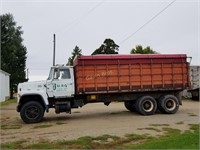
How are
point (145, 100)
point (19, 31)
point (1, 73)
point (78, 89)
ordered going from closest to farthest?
point (78, 89)
point (145, 100)
point (1, 73)
point (19, 31)

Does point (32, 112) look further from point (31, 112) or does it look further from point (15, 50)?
point (15, 50)

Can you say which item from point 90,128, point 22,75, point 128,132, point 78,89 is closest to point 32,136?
point 90,128

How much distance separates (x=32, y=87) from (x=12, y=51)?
45942 millimetres

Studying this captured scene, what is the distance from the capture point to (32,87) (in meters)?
17.4

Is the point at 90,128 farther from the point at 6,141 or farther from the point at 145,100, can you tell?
the point at 145,100

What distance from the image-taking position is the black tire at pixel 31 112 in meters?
16.9

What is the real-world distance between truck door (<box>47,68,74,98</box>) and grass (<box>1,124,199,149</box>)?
5.99 m

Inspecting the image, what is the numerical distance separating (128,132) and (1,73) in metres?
31.3

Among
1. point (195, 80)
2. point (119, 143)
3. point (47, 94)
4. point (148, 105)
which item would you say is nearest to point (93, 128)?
point (119, 143)

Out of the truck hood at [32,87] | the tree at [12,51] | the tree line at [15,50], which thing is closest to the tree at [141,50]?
the tree line at [15,50]

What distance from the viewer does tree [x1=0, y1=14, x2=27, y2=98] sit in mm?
58772

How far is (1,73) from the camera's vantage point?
41875mm

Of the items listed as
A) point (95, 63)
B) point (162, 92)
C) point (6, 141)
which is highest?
point (95, 63)

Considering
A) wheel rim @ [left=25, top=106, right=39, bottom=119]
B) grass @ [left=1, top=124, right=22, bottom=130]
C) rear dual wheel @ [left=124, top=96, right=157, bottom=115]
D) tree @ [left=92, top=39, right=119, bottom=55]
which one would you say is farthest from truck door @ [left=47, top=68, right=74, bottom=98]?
tree @ [left=92, top=39, right=119, bottom=55]
